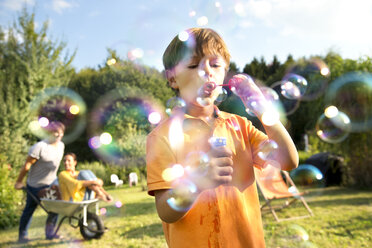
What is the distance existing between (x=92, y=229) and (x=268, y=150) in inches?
165

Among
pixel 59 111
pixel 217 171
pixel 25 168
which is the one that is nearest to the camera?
pixel 217 171

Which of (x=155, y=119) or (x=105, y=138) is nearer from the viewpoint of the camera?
(x=155, y=119)

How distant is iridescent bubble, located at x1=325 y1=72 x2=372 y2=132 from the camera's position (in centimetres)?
743

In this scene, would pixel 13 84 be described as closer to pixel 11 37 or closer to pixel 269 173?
pixel 11 37

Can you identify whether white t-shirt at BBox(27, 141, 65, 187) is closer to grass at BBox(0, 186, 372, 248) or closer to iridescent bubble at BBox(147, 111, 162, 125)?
grass at BBox(0, 186, 372, 248)

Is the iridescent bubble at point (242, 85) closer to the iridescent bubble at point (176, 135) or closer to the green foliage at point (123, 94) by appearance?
the iridescent bubble at point (176, 135)

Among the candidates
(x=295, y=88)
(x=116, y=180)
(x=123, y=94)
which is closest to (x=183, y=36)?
(x=295, y=88)

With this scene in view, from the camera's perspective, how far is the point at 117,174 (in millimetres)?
12359

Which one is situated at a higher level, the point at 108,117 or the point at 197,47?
the point at 108,117

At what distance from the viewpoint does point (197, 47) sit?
54.4 inches

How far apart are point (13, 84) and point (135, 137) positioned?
15.9 feet

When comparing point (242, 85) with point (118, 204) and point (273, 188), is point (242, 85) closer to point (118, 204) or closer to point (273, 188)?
point (273, 188)

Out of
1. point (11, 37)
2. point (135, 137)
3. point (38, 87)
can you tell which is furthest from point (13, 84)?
point (135, 137)

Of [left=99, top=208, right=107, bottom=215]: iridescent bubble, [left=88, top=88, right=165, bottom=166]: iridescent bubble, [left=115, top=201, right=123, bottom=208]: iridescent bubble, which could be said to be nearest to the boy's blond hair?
[left=99, top=208, right=107, bottom=215]: iridescent bubble
